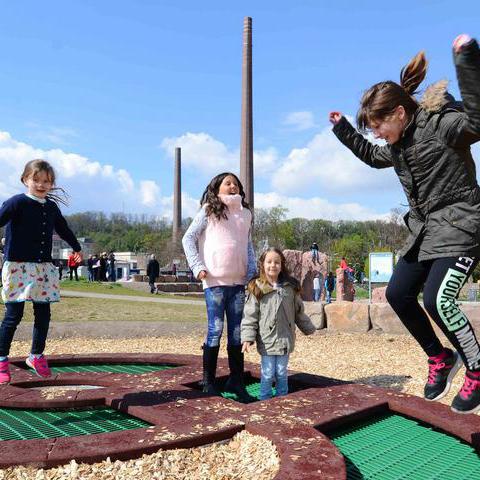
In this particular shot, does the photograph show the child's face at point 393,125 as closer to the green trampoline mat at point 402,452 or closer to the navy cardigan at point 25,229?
the green trampoline mat at point 402,452

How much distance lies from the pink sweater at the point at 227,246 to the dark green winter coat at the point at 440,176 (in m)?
1.39

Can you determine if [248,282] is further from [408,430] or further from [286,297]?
[408,430]

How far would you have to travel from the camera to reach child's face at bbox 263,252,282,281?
371cm

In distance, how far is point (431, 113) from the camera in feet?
7.69

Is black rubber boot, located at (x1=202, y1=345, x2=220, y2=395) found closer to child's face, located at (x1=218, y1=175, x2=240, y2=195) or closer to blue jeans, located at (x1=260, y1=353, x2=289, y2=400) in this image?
blue jeans, located at (x1=260, y1=353, x2=289, y2=400)

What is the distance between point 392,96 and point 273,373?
201cm

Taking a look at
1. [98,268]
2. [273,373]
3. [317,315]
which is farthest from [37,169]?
[98,268]

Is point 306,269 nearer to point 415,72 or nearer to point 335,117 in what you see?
point 335,117

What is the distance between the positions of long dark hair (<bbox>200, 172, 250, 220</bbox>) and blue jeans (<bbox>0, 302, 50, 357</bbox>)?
1211 millimetres

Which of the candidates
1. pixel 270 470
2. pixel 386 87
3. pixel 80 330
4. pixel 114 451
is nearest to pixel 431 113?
pixel 386 87

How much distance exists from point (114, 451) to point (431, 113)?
196cm

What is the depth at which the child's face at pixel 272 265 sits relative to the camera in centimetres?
371

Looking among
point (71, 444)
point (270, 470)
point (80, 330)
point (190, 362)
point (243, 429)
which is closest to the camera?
point (270, 470)

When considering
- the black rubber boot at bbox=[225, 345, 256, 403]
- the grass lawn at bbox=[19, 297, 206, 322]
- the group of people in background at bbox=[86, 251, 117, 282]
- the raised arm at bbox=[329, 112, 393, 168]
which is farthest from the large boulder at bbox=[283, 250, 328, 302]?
the raised arm at bbox=[329, 112, 393, 168]
